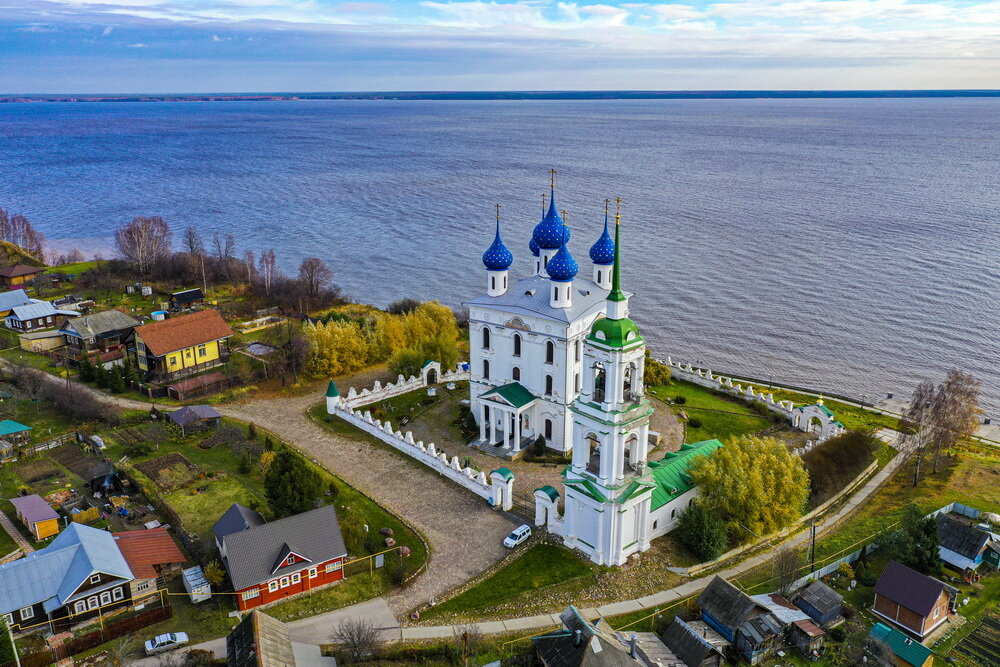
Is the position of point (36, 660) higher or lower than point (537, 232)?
lower

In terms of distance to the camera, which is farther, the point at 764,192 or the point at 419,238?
the point at 764,192

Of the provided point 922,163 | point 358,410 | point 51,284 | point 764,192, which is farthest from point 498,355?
point 922,163

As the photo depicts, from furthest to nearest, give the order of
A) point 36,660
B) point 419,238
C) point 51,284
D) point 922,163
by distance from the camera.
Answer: point 922,163 < point 419,238 < point 51,284 < point 36,660

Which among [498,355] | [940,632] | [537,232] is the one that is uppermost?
[537,232]

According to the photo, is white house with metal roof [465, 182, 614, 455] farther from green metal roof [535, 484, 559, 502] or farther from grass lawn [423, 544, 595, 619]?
grass lawn [423, 544, 595, 619]

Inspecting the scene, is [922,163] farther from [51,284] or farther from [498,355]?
[51,284]

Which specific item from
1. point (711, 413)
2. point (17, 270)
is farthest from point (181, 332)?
point (711, 413)

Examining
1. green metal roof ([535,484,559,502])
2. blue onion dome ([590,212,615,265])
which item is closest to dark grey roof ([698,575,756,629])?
green metal roof ([535,484,559,502])

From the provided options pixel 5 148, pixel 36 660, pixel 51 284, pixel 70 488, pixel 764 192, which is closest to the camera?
pixel 36 660
